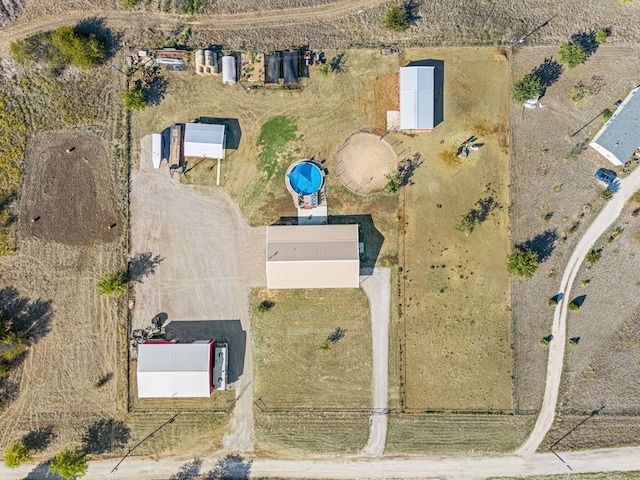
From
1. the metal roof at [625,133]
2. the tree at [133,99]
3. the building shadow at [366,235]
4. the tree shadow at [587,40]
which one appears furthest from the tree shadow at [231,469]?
the tree shadow at [587,40]

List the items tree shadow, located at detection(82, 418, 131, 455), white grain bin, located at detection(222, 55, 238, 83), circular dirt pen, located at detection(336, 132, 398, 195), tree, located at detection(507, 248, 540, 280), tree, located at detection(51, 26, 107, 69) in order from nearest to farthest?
tree, located at detection(507, 248, 540, 280), tree, located at detection(51, 26, 107, 69), white grain bin, located at detection(222, 55, 238, 83), circular dirt pen, located at detection(336, 132, 398, 195), tree shadow, located at detection(82, 418, 131, 455)

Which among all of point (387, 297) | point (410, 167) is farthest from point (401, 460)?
point (410, 167)

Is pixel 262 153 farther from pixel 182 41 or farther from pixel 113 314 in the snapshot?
pixel 113 314

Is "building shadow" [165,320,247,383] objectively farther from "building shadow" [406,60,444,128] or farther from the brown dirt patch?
"building shadow" [406,60,444,128]

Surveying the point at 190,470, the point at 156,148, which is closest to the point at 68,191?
the point at 156,148

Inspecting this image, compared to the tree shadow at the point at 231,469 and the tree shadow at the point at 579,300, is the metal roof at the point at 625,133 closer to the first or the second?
the tree shadow at the point at 579,300

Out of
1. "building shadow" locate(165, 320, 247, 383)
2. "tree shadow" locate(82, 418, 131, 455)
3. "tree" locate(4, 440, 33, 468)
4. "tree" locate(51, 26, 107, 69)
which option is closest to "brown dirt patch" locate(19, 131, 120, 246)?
"tree" locate(51, 26, 107, 69)
